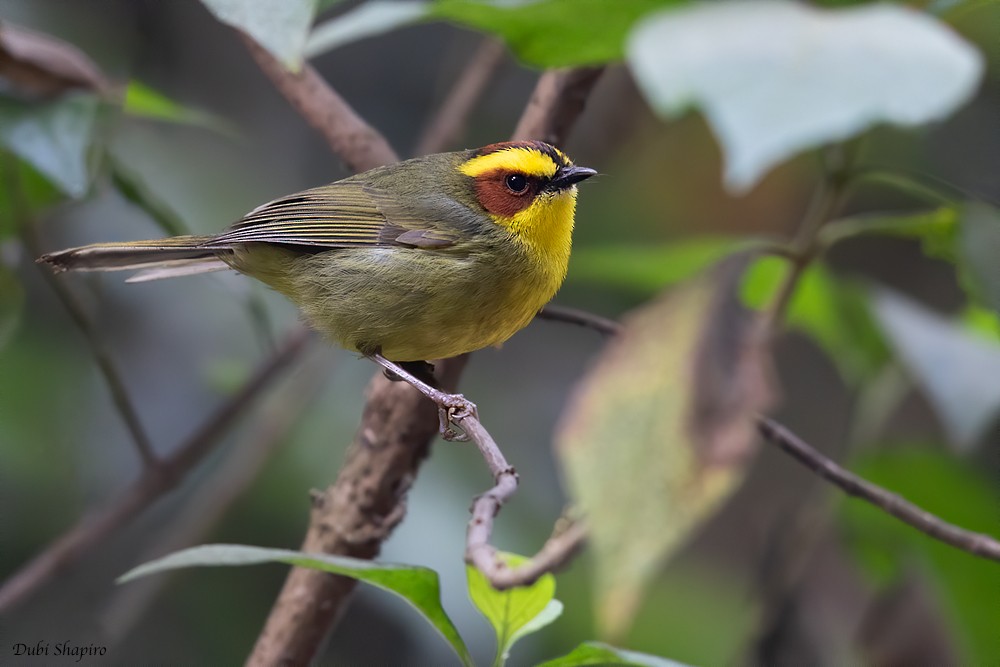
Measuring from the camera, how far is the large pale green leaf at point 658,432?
0.98 metres

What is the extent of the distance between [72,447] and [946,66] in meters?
2.81

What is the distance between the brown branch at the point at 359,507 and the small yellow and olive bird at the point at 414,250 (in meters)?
0.11

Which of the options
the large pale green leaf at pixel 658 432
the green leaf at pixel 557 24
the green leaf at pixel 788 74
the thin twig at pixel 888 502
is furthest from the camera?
the thin twig at pixel 888 502

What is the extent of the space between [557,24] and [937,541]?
1.55 meters

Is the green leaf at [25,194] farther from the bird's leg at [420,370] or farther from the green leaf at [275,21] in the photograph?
the green leaf at [275,21]

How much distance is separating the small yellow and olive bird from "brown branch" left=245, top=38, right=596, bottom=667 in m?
0.11

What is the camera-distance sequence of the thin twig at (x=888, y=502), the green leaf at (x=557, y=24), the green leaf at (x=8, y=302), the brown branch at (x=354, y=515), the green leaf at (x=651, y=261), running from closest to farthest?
1. the green leaf at (x=557, y=24)
2. the thin twig at (x=888, y=502)
3. the brown branch at (x=354, y=515)
4. the green leaf at (x=8, y=302)
5. the green leaf at (x=651, y=261)

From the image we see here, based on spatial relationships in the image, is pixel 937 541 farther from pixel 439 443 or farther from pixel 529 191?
pixel 439 443

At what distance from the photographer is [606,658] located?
126cm

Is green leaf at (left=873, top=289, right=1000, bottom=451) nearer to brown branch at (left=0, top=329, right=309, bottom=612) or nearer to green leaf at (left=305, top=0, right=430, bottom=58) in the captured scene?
green leaf at (left=305, top=0, right=430, bottom=58)

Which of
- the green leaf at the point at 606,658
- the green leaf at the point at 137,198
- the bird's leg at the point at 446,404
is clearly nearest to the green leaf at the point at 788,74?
the green leaf at the point at 606,658

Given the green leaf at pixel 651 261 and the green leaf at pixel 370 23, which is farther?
the green leaf at pixel 651 261

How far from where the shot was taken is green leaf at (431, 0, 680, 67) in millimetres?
1470

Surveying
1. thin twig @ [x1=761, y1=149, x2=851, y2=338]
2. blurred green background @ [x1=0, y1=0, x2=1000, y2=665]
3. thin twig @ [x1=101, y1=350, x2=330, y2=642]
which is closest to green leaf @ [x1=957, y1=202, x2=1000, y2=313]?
blurred green background @ [x1=0, y1=0, x2=1000, y2=665]
